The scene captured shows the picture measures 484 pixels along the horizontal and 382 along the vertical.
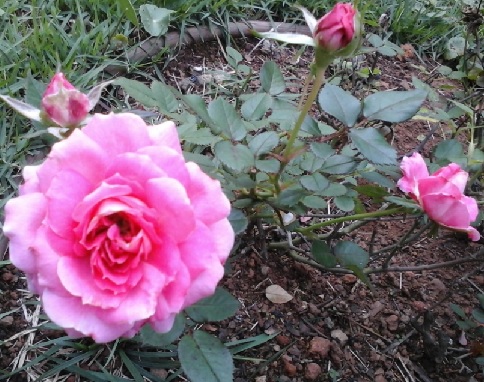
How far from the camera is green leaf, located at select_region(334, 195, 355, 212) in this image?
0.99 m

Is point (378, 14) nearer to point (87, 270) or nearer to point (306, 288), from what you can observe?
point (306, 288)

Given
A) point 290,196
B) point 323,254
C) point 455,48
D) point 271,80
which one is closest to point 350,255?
point 323,254

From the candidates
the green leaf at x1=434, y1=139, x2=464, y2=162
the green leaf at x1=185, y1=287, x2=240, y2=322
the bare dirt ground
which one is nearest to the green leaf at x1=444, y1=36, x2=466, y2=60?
the bare dirt ground

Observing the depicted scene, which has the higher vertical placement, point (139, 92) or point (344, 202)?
point (139, 92)

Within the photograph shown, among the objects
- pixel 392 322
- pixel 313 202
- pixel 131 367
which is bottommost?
pixel 392 322

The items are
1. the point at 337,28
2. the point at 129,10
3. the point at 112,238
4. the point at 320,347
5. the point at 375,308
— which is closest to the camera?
the point at 112,238

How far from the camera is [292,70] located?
215cm

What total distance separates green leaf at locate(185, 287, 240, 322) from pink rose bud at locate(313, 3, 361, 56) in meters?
0.38

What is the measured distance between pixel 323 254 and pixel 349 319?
357mm

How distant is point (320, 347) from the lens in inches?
48.7

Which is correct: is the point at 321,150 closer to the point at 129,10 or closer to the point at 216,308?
the point at 216,308

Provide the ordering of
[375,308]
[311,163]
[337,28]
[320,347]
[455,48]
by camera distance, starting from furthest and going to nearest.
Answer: [455,48], [375,308], [320,347], [311,163], [337,28]

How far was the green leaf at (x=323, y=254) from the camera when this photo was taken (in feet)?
3.35

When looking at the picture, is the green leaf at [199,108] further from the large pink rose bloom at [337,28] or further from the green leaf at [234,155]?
the large pink rose bloom at [337,28]
